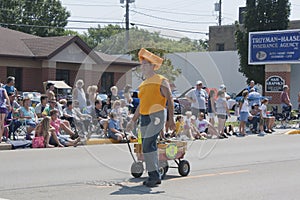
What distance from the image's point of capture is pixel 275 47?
29734 mm

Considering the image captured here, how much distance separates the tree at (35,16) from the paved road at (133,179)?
2113 inches

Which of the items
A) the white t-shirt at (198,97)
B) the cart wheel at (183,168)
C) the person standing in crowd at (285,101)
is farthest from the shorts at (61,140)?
the person standing in crowd at (285,101)

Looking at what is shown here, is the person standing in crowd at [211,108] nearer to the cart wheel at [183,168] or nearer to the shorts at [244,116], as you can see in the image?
the shorts at [244,116]

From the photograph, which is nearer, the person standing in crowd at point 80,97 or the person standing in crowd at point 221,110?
the person standing in crowd at point 80,97

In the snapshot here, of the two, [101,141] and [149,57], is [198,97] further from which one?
[149,57]

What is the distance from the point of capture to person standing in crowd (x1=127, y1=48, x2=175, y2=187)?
9484mm

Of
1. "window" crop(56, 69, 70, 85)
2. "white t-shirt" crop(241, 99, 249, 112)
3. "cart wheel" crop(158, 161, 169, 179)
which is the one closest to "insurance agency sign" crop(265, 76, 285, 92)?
"white t-shirt" crop(241, 99, 249, 112)

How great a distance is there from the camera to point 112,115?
17875 mm

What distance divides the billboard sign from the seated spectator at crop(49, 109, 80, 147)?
609 inches

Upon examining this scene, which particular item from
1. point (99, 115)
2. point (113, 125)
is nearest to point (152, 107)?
point (113, 125)

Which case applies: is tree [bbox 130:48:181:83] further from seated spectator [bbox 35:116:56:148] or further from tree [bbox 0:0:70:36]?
tree [bbox 0:0:70:36]

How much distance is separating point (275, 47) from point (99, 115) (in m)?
13.8

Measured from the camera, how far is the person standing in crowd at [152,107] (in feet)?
31.1

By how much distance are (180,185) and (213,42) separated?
171 ft
